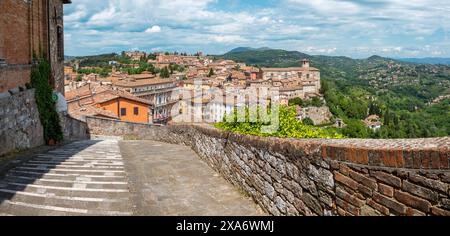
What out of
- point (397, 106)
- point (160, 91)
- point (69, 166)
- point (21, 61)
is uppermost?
point (21, 61)

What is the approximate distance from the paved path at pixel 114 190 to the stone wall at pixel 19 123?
1.50 meters

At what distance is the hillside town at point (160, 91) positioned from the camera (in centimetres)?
4631

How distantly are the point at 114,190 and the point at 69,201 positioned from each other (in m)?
Result: 0.93

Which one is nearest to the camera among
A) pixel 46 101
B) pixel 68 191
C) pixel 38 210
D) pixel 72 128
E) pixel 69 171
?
pixel 38 210

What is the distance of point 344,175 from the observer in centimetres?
381

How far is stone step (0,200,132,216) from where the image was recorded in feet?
17.6

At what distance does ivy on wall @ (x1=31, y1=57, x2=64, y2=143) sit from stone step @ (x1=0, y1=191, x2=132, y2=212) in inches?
340

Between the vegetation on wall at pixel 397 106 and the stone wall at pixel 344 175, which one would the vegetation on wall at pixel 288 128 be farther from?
the vegetation on wall at pixel 397 106

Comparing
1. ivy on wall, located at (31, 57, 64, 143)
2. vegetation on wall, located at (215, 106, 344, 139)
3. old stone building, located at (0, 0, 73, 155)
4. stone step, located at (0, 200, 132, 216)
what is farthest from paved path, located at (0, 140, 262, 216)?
ivy on wall, located at (31, 57, 64, 143)

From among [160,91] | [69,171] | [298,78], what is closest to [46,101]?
[69,171]

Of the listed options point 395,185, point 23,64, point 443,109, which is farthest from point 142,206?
point 443,109

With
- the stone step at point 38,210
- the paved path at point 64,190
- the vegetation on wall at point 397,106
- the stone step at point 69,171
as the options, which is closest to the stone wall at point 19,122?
the paved path at point 64,190

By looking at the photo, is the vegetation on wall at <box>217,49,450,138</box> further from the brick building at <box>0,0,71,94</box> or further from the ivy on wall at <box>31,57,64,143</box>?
the ivy on wall at <box>31,57,64,143</box>

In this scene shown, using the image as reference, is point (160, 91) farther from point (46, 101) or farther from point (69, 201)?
point (69, 201)
